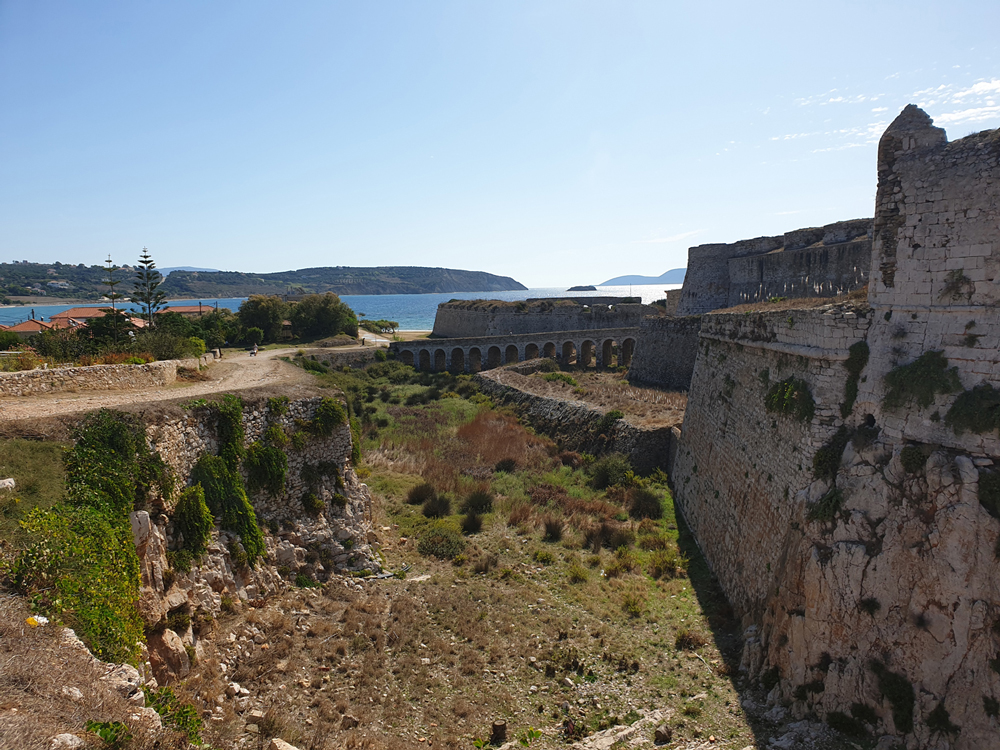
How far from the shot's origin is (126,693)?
512cm

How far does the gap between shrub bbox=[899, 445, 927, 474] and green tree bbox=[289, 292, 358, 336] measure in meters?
49.7

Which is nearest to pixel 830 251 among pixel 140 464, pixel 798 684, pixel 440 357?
pixel 798 684

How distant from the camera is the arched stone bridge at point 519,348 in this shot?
1861 inches

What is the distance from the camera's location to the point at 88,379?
13.2m

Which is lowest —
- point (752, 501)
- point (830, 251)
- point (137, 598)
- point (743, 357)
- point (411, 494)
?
point (411, 494)

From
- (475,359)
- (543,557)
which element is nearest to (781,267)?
(543,557)

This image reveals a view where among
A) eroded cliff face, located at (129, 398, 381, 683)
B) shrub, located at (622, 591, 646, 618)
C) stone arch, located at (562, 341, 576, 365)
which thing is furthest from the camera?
stone arch, located at (562, 341, 576, 365)

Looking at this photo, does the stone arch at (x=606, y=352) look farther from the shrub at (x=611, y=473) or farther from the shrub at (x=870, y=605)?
the shrub at (x=870, y=605)

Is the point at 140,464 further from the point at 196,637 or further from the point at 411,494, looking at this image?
the point at 411,494

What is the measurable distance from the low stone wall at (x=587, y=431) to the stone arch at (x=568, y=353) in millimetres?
14665

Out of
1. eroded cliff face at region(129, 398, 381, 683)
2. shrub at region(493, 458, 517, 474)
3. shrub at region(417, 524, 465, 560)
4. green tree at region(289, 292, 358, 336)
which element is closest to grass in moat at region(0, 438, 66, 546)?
eroded cliff face at region(129, 398, 381, 683)

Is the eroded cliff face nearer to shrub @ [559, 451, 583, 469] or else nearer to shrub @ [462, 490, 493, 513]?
shrub @ [462, 490, 493, 513]

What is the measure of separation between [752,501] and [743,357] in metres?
3.56

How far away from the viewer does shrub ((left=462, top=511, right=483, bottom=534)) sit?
612 inches
